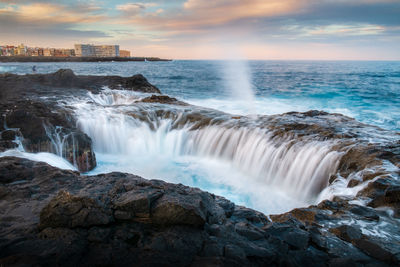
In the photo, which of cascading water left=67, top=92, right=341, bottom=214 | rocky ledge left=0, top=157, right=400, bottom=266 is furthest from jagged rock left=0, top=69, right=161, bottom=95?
rocky ledge left=0, top=157, right=400, bottom=266

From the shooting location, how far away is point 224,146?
933cm

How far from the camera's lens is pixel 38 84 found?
16.6 meters

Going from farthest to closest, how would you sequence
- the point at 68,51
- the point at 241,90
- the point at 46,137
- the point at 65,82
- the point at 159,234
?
the point at 68,51, the point at 241,90, the point at 65,82, the point at 46,137, the point at 159,234

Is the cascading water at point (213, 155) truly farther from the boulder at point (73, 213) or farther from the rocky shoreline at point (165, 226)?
the boulder at point (73, 213)

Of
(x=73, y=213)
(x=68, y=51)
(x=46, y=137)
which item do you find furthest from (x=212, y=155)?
→ (x=68, y=51)

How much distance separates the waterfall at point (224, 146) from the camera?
22.3 ft

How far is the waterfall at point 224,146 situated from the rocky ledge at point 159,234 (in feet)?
10.6

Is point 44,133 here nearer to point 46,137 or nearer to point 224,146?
point 46,137

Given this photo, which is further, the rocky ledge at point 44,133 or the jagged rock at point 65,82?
the jagged rock at point 65,82

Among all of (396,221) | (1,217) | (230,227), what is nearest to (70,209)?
(1,217)

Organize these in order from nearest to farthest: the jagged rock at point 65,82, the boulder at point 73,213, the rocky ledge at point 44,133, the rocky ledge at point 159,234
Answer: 1. the rocky ledge at point 159,234
2. the boulder at point 73,213
3. the rocky ledge at point 44,133
4. the jagged rock at point 65,82

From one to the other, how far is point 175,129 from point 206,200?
748cm

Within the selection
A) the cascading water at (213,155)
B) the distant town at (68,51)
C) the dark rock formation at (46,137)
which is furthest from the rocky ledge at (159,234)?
the distant town at (68,51)

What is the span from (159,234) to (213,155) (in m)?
6.65
